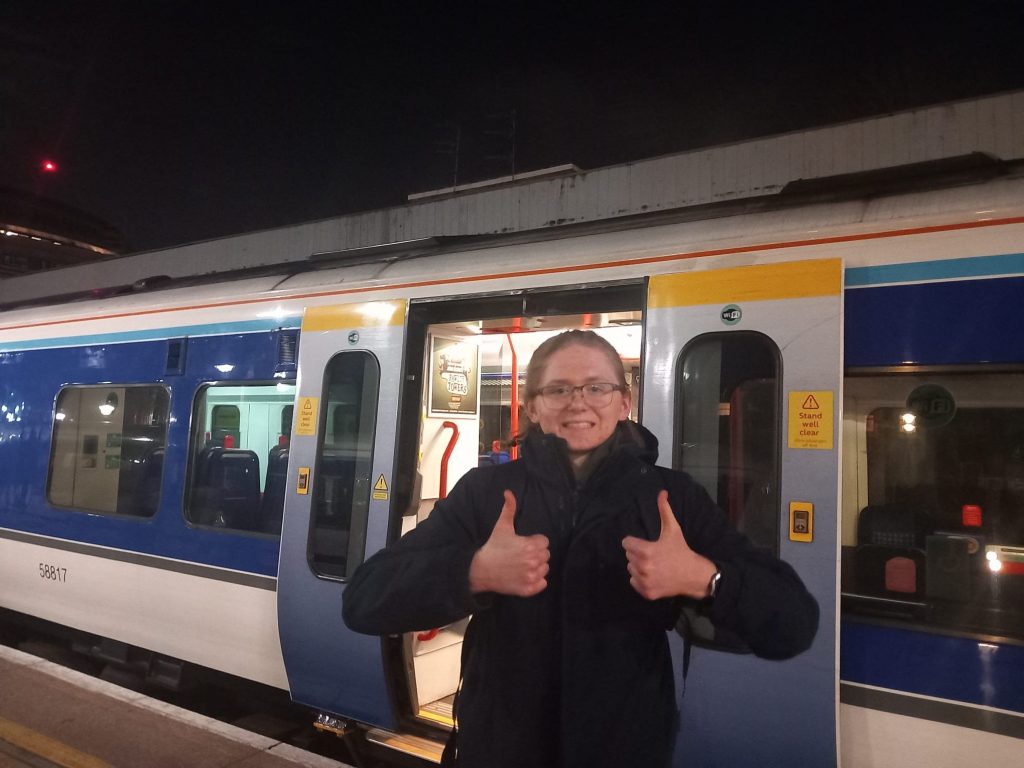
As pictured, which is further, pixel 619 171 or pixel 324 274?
pixel 619 171

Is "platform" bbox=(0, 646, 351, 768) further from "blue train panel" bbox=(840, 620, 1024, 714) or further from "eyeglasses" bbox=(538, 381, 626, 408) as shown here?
"eyeglasses" bbox=(538, 381, 626, 408)

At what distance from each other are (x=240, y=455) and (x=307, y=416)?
0.84m

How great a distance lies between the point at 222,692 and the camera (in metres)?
5.46

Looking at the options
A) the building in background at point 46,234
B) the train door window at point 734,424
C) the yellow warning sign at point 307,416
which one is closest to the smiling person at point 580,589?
the train door window at point 734,424

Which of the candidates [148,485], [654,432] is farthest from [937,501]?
[148,485]

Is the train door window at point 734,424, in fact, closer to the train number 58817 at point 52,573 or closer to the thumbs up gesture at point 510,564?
the thumbs up gesture at point 510,564

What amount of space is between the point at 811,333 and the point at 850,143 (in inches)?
311

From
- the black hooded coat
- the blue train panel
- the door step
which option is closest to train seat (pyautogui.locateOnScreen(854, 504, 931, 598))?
the blue train panel

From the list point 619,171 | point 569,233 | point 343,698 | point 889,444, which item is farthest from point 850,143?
point 343,698

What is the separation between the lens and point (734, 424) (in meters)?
3.02

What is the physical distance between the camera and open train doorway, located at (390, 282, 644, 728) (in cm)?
366

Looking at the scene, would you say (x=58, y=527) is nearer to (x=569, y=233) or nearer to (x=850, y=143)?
(x=569, y=233)

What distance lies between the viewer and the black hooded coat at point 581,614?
5.16 ft

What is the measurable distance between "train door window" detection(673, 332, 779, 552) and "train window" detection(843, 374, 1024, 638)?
311mm
